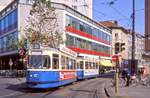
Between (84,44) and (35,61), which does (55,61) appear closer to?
(35,61)

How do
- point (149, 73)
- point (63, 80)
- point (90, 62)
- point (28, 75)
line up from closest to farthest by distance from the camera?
point (28, 75) < point (63, 80) < point (149, 73) < point (90, 62)

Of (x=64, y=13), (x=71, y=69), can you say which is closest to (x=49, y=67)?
(x=71, y=69)

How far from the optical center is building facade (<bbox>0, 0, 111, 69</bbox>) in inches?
2562

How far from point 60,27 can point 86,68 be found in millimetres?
22614

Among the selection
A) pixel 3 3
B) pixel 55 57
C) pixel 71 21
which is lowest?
pixel 55 57

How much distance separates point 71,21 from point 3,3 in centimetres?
2350

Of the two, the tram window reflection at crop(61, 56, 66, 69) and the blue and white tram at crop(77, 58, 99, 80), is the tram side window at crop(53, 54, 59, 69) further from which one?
the blue and white tram at crop(77, 58, 99, 80)

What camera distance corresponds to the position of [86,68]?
43.9 meters

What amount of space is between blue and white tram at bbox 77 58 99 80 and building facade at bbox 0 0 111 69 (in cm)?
1165

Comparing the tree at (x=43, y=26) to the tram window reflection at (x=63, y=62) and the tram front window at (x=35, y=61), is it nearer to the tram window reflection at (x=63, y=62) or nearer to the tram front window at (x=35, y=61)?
the tram window reflection at (x=63, y=62)

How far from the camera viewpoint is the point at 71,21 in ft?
233

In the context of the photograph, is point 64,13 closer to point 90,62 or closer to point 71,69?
point 90,62

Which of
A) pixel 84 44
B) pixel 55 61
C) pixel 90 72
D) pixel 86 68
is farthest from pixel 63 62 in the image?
pixel 84 44

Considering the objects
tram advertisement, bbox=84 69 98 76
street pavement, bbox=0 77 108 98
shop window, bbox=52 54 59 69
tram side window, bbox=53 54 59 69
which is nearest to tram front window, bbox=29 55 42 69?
shop window, bbox=52 54 59 69
